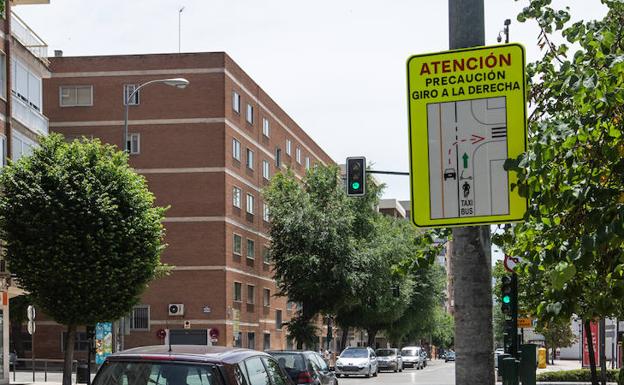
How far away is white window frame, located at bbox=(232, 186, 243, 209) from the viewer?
56.3 m

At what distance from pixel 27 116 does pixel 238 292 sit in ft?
79.1

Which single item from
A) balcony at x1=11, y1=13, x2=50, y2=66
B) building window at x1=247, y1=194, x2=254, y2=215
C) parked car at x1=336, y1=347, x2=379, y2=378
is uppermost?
balcony at x1=11, y1=13, x2=50, y2=66

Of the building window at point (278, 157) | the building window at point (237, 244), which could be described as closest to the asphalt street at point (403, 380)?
the building window at point (237, 244)

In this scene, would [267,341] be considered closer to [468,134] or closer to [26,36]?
[26,36]

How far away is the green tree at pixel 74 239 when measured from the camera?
29312 mm

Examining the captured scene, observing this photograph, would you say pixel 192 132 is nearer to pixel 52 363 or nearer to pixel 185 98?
pixel 185 98

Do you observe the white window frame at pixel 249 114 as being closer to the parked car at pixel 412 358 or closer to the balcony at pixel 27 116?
the parked car at pixel 412 358

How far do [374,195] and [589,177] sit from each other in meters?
54.3

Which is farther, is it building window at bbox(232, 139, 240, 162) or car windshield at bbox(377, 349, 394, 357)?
car windshield at bbox(377, 349, 394, 357)

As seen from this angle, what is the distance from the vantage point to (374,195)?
58.3 m

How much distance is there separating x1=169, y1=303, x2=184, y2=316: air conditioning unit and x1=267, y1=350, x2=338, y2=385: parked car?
27246 millimetres

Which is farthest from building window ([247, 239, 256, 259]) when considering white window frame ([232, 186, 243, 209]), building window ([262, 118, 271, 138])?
building window ([262, 118, 271, 138])

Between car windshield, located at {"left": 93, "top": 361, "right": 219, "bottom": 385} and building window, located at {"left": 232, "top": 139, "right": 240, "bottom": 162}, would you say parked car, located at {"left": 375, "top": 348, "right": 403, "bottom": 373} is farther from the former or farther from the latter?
car windshield, located at {"left": 93, "top": 361, "right": 219, "bottom": 385}

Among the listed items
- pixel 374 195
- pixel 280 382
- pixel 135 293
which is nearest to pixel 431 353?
pixel 374 195
